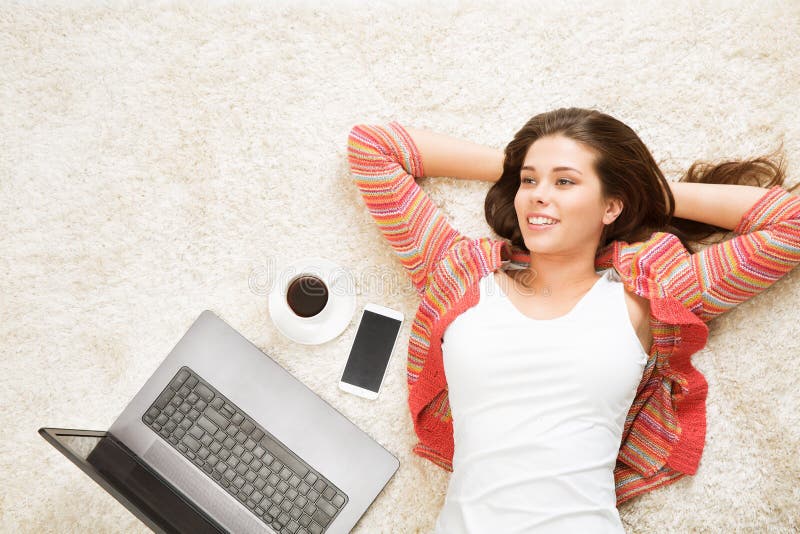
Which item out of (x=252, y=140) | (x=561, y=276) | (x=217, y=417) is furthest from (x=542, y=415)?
(x=252, y=140)

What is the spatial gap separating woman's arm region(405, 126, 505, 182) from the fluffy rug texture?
0.17 feet

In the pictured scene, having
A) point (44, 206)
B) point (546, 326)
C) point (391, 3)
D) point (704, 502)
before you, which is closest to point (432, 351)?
point (546, 326)

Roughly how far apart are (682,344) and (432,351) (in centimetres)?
45

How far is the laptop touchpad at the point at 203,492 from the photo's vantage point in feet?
3.04

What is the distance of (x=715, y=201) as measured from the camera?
96cm

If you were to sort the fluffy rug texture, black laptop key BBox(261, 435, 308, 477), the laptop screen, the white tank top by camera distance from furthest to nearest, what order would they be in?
the fluffy rug texture, black laptop key BBox(261, 435, 308, 477), the white tank top, the laptop screen

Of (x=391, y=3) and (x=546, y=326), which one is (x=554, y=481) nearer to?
(x=546, y=326)

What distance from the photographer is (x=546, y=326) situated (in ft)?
2.93

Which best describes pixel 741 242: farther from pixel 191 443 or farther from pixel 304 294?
pixel 191 443

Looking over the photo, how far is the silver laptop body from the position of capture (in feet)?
3.08

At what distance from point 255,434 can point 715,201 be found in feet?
3.26

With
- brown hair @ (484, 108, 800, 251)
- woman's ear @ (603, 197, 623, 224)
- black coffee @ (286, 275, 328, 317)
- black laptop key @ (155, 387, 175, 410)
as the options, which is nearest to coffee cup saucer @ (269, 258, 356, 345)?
black coffee @ (286, 275, 328, 317)

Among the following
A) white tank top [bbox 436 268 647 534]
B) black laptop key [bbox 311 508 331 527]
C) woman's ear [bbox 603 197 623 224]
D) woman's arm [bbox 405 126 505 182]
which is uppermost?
woman's arm [bbox 405 126 505 182]

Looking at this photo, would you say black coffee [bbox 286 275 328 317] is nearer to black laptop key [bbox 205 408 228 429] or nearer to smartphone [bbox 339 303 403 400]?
smartphone [bbox 339 303 403 400]
